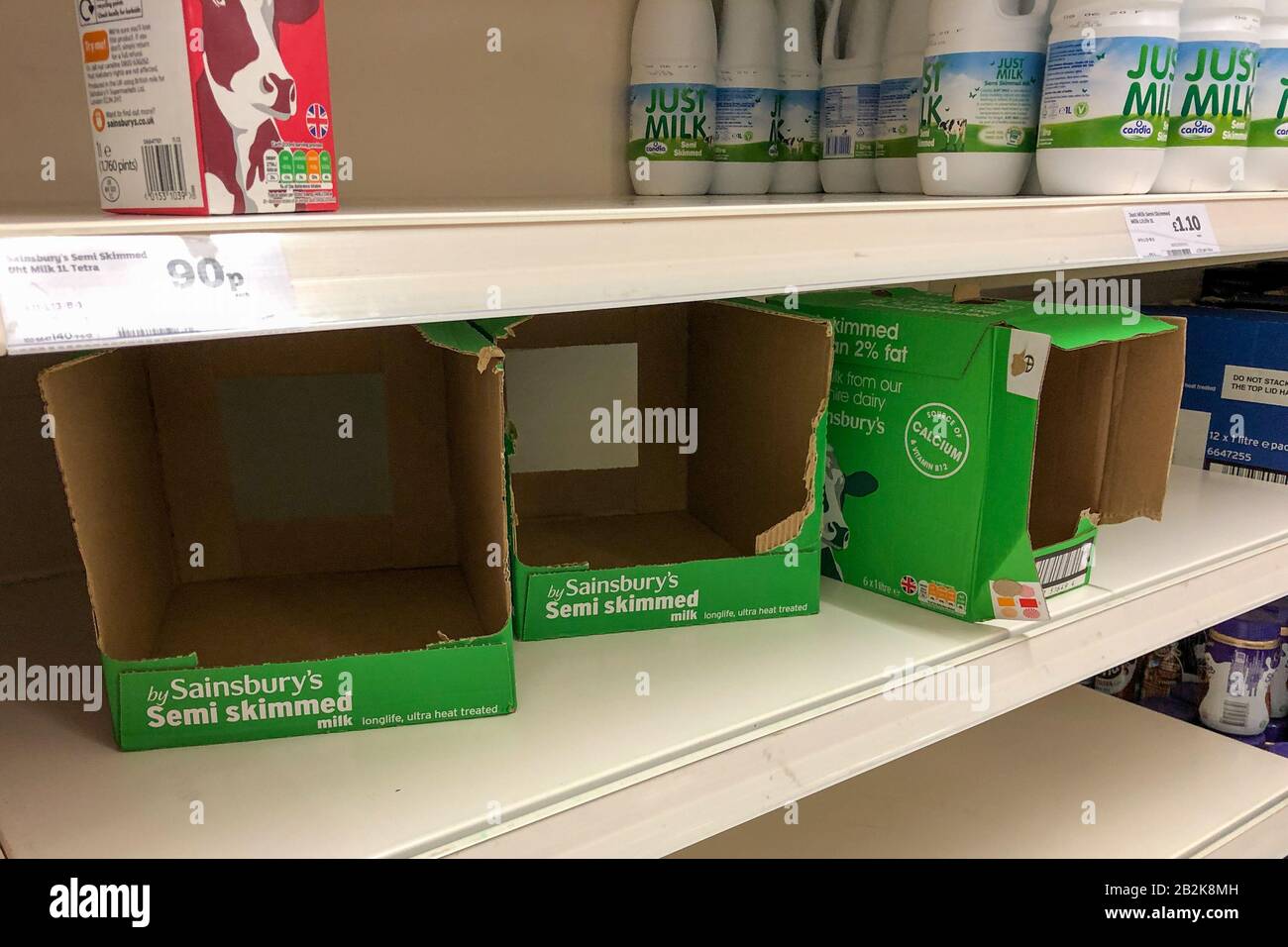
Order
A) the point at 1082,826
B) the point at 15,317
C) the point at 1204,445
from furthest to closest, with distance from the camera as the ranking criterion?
the point at 1204,445 → the point at 1082,826 → the point at 15,317

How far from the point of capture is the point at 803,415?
92 cm

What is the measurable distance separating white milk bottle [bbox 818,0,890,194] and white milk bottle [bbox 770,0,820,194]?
26 millimetres

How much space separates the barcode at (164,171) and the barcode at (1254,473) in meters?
1.51

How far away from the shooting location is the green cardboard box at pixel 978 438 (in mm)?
870

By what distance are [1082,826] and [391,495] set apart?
0.94m

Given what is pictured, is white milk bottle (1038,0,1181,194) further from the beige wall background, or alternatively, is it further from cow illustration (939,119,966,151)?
the beige wall background

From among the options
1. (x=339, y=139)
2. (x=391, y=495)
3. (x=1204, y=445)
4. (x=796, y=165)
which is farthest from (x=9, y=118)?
(x=1204, y=445)

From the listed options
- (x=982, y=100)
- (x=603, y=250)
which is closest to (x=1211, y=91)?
(x=982, y=100)

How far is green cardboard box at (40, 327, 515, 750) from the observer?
0.69m

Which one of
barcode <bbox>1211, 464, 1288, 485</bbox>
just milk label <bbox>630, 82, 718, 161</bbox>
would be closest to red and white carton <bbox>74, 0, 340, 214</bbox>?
just milk label <bbox>630, 82, 718, 161</bbox>

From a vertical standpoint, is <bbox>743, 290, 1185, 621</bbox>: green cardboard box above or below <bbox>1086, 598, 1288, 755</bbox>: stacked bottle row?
above

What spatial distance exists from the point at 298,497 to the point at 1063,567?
0.81 m
